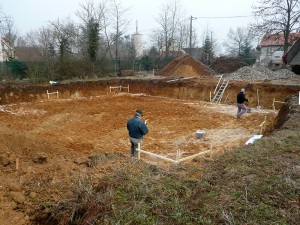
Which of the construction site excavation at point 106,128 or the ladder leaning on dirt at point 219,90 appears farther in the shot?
the ladder leaning on dirt at point 219,90

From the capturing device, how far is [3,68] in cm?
2128

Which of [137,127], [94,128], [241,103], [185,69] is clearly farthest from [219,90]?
[137,127]

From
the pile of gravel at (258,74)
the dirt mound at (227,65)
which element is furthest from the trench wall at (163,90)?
the dirt mound at (227,65)

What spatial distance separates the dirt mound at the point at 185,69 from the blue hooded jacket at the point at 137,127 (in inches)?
687

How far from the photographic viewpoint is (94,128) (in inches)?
482

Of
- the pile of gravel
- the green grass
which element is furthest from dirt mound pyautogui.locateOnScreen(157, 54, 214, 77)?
the green grass

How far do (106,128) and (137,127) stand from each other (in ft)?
16.3

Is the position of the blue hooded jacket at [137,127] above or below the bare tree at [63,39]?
below

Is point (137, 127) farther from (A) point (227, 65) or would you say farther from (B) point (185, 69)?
(A) point (227, 65)

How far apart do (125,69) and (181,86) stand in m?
9.88

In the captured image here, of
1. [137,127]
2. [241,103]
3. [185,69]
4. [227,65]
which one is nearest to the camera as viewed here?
[137,127]

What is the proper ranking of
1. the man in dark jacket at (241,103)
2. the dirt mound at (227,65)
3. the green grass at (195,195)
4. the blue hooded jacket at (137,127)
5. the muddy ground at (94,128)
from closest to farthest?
the green grass at (195,195), the muddy ground at (94,128), the blue hooded jacket at (137,127), the man in dark jacket at (241,103), the dirt mound at (227,65)

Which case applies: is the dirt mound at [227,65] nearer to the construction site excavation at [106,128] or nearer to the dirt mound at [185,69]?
the dirt mound at [185,69]

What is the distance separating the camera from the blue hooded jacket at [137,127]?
7.60 m
